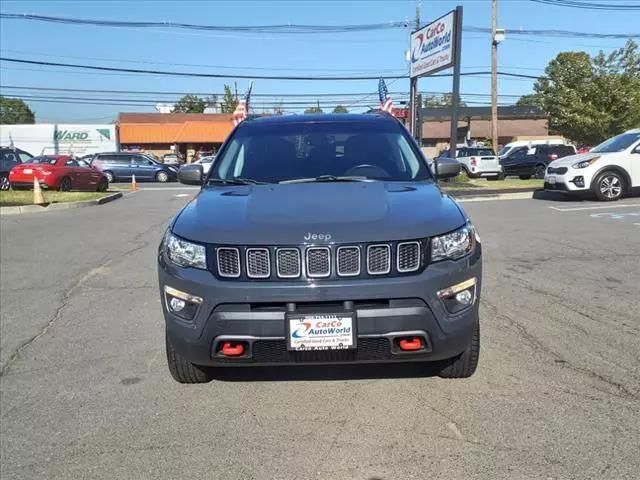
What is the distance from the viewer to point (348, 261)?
3168 mm

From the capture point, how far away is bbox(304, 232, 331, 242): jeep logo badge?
3.16m

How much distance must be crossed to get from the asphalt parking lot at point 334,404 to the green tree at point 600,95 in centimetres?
2908

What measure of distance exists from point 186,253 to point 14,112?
11763 centimetres

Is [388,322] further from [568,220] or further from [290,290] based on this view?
[568,220]

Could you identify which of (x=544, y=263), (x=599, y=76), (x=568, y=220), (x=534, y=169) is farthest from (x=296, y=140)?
(x=599, y=76)

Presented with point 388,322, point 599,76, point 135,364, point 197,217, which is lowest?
point 135,364

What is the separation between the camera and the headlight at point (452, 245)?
326 cm

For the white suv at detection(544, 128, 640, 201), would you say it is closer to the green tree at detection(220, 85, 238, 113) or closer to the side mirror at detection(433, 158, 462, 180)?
the side mirror at detection(433, 158, 462, 180)

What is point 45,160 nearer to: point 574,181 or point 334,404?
point 574,181

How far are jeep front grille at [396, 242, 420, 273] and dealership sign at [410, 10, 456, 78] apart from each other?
17.9 m

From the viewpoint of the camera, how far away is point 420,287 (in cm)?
313

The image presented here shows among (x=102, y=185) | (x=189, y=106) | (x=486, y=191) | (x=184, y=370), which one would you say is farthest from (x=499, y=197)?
(x=189, y=106)

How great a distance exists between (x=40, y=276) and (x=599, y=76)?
32.3 metres

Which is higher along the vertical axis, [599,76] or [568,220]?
[599,76]
